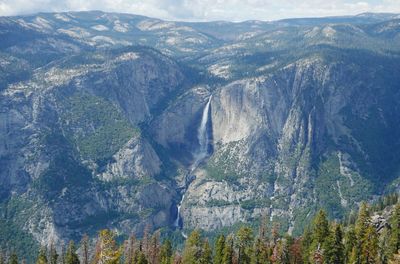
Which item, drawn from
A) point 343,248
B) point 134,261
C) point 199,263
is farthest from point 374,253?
point 134,261

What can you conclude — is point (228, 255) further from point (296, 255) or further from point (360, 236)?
point (360, 236)

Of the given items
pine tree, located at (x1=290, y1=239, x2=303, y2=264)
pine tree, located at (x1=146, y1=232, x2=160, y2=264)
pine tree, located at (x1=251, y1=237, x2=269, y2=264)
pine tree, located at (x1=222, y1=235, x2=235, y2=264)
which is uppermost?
pine tree, located at (x1=222, y1=235, x2=235, y2=264)

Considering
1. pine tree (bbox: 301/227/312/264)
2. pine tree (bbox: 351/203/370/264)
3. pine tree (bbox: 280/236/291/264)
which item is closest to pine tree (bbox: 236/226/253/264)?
pine tree (bbox: 280/236/291/264)

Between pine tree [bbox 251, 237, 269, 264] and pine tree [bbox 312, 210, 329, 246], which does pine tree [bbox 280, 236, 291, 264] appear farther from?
pine tree [bbox 312, 210, 329, 246]

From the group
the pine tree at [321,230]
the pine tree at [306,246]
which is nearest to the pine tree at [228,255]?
the pine tree at [306,246]

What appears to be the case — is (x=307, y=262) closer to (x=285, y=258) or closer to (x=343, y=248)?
(x=285, y=258)

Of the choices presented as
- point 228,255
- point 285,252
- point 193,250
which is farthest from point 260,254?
point 193,250

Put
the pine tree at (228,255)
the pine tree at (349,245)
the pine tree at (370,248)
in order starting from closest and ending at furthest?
the pine tree at (370,248)
the pine tree at (349,245)
the pine tree at (228,255)

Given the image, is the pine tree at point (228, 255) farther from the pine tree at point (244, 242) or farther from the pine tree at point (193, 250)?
the pine tree at point (193, 250)
